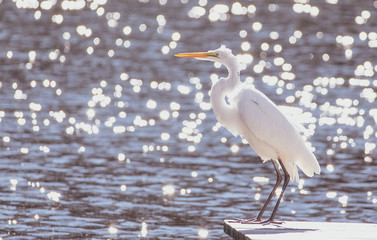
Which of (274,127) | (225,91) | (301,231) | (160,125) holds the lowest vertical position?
(301,231)

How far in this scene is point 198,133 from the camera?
2073 centimetres

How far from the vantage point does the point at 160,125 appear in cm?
2142

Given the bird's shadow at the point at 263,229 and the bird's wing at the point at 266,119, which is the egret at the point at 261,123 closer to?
the bird's wing at the point at 266,119

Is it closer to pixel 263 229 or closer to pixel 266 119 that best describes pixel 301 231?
pixel 263 229

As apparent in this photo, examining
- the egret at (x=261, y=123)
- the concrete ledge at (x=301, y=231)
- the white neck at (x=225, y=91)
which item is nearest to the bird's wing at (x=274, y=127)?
the egret at (x=261, y=123)

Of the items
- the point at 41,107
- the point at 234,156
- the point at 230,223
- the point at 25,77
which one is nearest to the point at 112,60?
the point at 25,77

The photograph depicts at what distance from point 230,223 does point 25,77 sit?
1716 cm

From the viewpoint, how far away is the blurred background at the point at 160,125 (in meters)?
15.2

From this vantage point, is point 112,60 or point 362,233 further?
point 112,60

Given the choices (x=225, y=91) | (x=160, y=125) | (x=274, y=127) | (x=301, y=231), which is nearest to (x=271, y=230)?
(x=301, y=231)

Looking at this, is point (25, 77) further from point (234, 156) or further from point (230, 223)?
point (230, 223)

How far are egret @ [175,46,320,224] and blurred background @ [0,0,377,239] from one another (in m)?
0.37

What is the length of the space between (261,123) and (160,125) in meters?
11.1

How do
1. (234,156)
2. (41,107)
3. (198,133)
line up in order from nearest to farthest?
(234,156) < (198,133) < (41,107)
